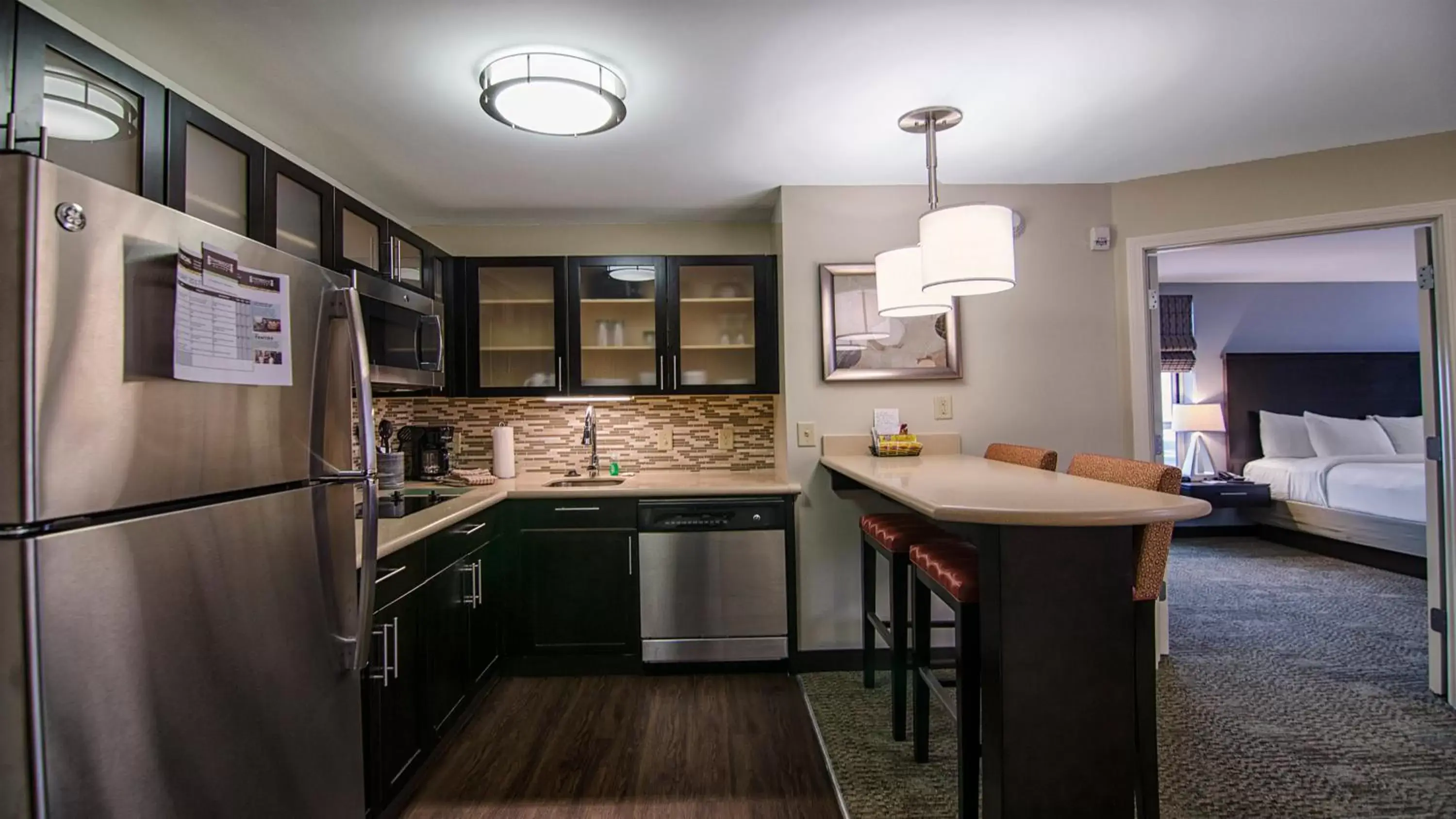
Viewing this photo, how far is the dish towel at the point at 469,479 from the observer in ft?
9.54

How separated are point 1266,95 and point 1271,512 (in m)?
4.65

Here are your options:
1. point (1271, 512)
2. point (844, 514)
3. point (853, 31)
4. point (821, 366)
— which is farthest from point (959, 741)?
point (1271, 512)

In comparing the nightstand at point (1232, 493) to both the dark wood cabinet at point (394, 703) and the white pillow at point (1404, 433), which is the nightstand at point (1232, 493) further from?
the dark wood cabinet at point (394, 703)

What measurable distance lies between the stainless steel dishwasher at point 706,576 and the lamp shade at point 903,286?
1063 millimetres

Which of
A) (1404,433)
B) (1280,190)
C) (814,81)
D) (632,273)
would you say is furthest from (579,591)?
(1404,433)

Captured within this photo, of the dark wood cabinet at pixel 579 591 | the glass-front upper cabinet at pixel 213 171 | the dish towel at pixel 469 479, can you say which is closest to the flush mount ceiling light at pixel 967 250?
the dark wood cabinet at pixel 579 591

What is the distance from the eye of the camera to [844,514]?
2.84 metres

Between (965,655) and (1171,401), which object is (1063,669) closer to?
(965,655)

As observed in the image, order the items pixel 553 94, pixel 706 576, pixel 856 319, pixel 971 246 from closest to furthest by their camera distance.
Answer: pixel 971 246 < pixel 553 94 < pixel 706 576 < pixel 856 319

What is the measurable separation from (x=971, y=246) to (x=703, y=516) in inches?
61.6

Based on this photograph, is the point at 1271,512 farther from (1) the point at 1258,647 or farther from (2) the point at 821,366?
(2) the point at 821,366

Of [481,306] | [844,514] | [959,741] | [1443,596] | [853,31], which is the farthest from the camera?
[481,306]

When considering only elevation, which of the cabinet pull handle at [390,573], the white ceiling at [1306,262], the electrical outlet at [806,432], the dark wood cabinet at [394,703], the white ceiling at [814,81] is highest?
the white ceiling at [1306,262]

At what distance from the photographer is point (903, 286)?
6.97 ft
